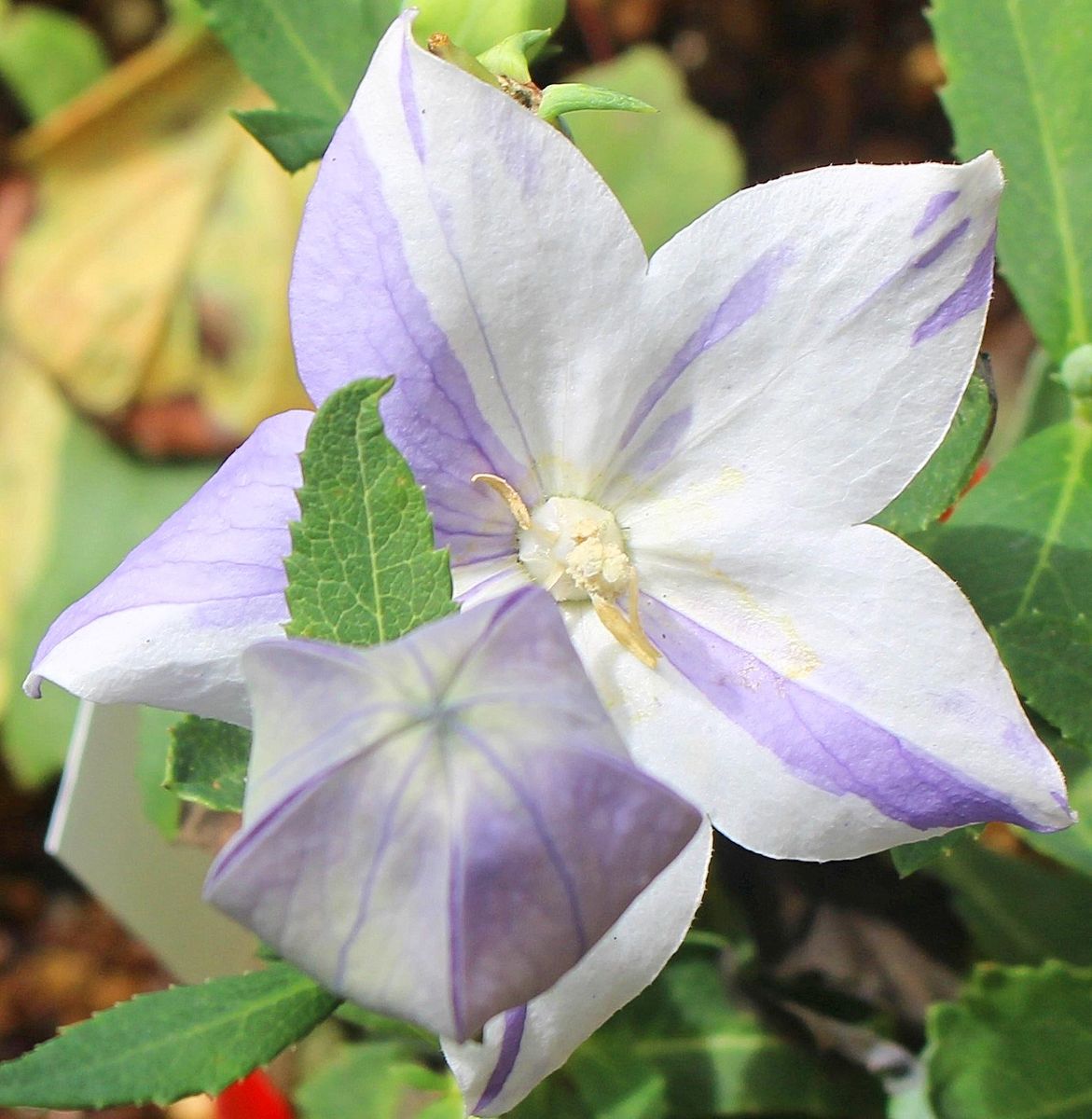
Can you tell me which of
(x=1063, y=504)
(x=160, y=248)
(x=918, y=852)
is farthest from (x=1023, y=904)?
(x=160, y=248)

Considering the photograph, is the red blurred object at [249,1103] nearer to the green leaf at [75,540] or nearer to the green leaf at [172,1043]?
the green leaf at [172,1043]

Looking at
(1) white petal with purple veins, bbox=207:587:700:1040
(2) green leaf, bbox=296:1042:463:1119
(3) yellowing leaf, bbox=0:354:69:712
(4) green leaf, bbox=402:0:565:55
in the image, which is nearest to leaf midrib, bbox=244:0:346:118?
(4) green leaf, bbox=402:0:565:55

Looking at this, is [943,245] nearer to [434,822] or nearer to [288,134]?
[434,822]

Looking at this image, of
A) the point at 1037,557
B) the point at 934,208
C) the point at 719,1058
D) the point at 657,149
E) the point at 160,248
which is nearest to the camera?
the point at 934,208

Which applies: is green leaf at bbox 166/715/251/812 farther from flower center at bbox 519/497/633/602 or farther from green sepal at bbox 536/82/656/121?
green sepal at bbox 536/82/656/121

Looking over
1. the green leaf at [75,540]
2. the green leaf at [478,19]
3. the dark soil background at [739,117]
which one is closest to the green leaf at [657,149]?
the dark soil background at [739,117]

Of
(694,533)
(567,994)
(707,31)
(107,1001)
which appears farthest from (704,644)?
(707,31)

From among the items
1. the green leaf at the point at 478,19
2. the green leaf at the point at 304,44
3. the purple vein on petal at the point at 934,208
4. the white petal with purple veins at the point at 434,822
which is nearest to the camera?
the white petal with purple veins at the point at 434,822
